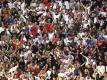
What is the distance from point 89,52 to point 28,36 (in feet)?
7.63

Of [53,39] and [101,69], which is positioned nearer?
[101,69]

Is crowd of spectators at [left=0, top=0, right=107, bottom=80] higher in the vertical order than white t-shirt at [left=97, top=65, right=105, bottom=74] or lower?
higher

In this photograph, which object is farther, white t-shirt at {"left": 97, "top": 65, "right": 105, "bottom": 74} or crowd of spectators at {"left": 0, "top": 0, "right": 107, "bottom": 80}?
crowd of spectators at {"left": 0, "top": 0, "right": 107, "bottom": 80}

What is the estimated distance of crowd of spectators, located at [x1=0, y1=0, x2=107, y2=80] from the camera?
1230 centimetres

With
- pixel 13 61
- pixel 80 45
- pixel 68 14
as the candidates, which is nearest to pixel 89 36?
pixel 80 45

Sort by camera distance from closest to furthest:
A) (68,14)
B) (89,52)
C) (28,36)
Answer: (89,52), (28,36), (68,14)

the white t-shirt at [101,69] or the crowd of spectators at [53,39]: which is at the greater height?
the crowd of spectators at [53,39]

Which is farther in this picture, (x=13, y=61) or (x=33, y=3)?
(x=33, y=3)

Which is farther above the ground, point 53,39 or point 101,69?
point 53,39

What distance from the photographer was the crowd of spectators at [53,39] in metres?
12.3

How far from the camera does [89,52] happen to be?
43.0ft

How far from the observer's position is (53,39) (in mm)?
13836

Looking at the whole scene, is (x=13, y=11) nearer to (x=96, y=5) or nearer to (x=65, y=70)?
(x=96, y=5)

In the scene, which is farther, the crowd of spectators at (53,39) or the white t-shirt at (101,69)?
the crowd of spectators at (53,39)
